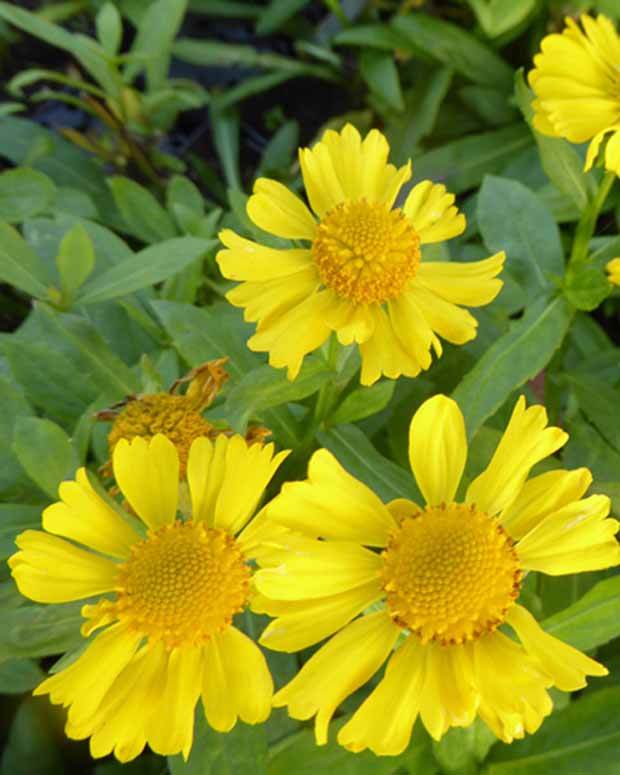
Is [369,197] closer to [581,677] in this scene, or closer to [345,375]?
[345,375]

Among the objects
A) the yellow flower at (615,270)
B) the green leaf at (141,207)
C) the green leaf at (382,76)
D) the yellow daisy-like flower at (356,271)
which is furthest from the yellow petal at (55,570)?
the green leaf at (382,76)

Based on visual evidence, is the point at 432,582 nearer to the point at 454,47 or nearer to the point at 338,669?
the point at 338,669

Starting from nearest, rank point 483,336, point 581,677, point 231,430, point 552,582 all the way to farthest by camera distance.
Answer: point 581,677 < point 231,430 < point 552,582 < point 483,336

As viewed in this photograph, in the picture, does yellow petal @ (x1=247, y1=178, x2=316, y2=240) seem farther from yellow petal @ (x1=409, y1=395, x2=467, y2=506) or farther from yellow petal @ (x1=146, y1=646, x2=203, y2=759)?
yellow petal @ (x1=146, y1=646, x2=203, y2=759)

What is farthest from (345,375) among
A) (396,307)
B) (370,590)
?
(370,590)

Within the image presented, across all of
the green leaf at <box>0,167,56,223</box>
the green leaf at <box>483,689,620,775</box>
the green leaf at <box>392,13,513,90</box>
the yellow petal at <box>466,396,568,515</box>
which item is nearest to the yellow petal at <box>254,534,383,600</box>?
the yellow petal at <box>466,396,568,515</box>

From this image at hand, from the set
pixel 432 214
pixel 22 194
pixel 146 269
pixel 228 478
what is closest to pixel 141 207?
pixel 22 194
